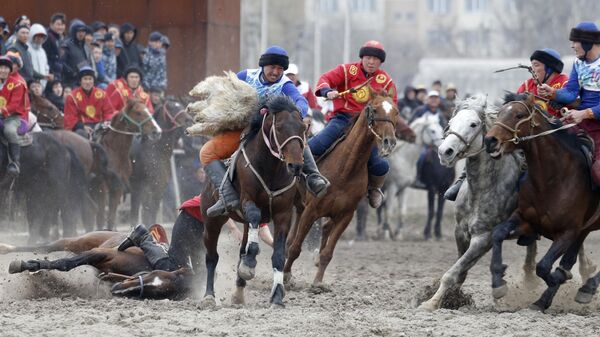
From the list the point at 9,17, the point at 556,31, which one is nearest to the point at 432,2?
the point at 556,31

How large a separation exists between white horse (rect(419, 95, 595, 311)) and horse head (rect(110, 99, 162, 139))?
920 cm

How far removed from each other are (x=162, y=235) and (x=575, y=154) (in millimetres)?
3986

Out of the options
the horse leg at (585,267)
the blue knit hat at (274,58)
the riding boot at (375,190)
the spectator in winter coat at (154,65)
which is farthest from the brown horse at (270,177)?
the spectator in winter coat at (154,65)

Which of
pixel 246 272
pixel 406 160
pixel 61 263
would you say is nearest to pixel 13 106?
pixel 61 263

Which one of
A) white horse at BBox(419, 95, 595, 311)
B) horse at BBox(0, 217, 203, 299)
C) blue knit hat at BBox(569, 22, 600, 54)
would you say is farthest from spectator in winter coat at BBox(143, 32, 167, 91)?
blue knit hat at BBox(569, 22, 600, 54)

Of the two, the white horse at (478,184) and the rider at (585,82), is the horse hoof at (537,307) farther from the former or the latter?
the rider at (585,82)

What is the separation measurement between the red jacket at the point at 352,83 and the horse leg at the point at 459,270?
2785mm

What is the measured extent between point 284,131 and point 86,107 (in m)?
9.92

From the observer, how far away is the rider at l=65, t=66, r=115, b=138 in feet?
65.9

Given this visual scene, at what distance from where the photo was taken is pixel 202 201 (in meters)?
12.0

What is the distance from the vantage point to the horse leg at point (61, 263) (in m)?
11.5

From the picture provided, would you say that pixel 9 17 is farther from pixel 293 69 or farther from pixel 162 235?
pixel 162 235

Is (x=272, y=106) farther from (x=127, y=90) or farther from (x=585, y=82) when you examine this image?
(x=127, y=90)

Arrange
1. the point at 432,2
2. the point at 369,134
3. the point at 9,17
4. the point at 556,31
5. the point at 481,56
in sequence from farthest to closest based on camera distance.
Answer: the point at 432,2, the point at 481,56, the point at 556,31, the point at 9,17, the point at 369,134
